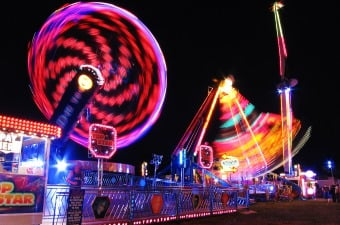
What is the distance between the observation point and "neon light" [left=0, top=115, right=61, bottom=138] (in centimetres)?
881

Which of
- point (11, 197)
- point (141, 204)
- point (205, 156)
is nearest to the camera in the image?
point (11, 197)

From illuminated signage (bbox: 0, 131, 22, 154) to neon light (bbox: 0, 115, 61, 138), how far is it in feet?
1.60

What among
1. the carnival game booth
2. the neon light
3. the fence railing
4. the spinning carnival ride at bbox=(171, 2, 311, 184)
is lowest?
the fence railing

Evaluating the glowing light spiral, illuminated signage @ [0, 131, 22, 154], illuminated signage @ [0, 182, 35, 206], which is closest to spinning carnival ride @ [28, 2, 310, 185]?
the glowing light spiral

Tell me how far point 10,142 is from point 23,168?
2.68 feet

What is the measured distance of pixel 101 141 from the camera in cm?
1228

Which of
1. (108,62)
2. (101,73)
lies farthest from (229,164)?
(101,73)

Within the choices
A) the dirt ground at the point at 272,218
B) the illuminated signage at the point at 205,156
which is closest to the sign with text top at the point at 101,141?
the dirt ground at the point at 272,218

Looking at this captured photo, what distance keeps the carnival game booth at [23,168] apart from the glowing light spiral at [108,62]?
614 centimetres

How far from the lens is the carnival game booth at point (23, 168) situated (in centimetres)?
879

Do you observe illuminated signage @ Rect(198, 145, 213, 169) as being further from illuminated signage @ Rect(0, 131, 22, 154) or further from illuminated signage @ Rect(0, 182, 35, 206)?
illuminated signage @ Rect(0, 182, 35, 206)

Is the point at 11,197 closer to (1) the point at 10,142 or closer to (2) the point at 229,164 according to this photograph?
(1) the point at 10,142

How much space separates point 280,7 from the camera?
48156 mm

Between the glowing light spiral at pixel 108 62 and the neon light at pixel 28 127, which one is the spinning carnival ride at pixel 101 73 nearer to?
the glowing light spiral at pixel 108 62
